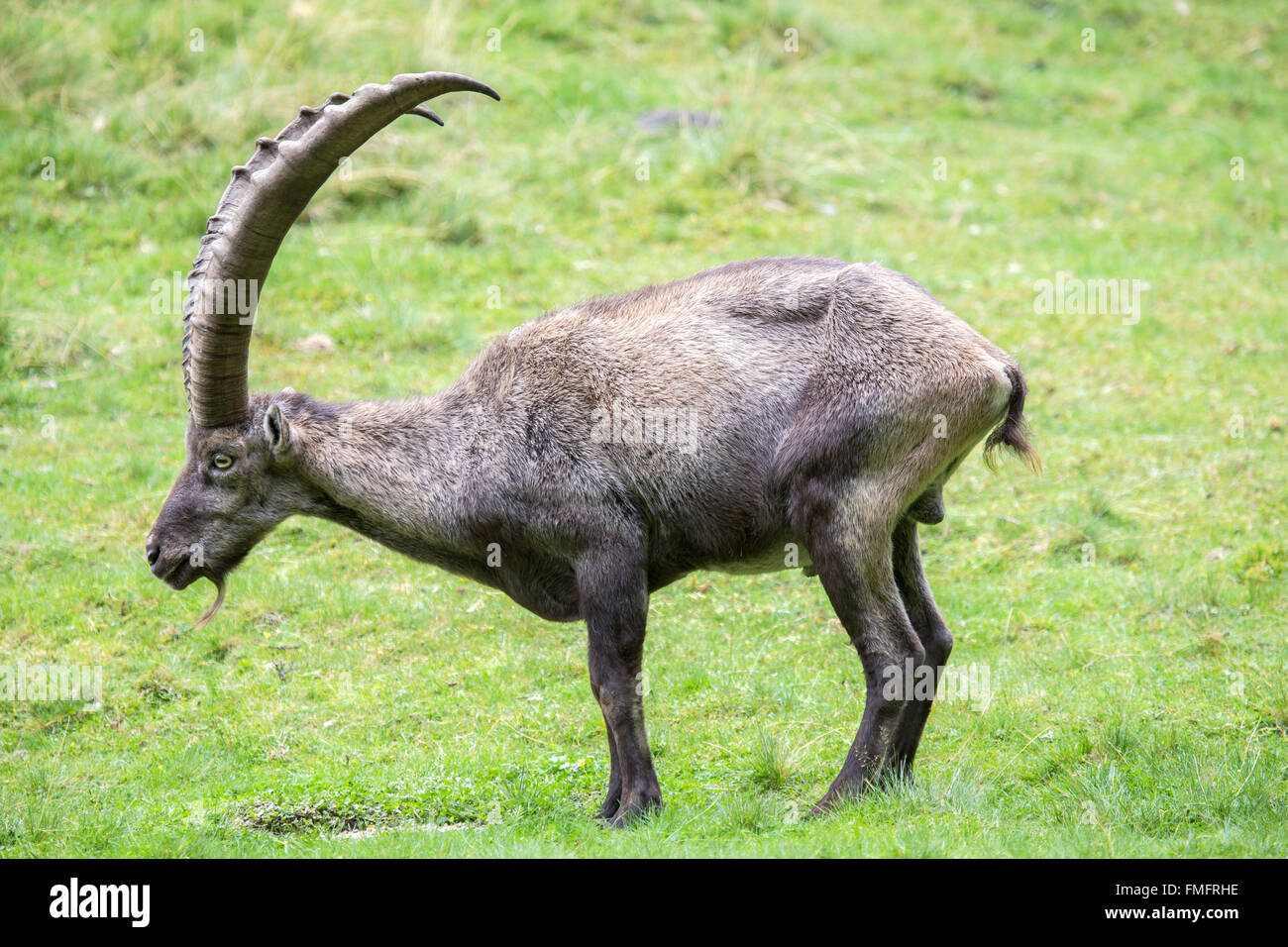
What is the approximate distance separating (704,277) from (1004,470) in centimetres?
417

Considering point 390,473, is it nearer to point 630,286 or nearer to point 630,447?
point 630,447

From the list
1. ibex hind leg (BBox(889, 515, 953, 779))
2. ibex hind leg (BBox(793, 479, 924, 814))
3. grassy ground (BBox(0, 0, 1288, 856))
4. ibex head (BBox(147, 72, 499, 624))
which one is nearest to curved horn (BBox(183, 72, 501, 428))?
ibex head (BBox(147, 72, 499, 624))

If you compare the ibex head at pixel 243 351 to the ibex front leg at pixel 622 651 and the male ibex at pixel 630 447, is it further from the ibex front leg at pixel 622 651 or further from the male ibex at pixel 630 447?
the ibex front leg at pixel 622 651

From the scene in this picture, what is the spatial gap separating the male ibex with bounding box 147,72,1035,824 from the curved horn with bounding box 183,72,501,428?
0.03ft

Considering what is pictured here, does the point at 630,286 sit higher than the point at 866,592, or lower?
higher

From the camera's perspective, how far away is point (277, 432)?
6.46m

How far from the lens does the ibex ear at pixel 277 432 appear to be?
21.1ft

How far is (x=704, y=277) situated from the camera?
688 centimetres

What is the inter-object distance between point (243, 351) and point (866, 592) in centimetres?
302

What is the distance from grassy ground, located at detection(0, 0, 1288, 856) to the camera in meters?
6.72

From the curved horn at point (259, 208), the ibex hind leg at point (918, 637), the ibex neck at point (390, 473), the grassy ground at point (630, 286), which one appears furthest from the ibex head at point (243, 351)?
the ibex hind leg at point (918, 637)

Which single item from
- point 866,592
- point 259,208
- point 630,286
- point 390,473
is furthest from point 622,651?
point 630,286

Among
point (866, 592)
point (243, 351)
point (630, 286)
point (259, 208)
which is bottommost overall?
point (866, 592)

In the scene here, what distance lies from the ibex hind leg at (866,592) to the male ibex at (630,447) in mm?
10
